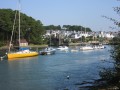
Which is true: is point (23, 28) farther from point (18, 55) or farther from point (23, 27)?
point (18, 55)

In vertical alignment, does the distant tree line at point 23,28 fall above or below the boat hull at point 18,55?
above

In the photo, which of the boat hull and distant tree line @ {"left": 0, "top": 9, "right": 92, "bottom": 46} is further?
distant tree line @ {"left": 0, "top": 9, "right": 92, "bottom": 46}

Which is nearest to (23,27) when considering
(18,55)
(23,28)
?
(23,28)

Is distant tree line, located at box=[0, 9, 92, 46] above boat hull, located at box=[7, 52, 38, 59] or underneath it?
above

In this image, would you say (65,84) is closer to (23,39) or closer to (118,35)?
(118,35)

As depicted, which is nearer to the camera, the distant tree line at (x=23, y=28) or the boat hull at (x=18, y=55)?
the boat hull at (x=18, y=55)

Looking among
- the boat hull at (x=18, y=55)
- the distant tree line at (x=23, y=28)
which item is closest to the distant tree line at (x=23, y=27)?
the distant tree line at (x=23, y=28)

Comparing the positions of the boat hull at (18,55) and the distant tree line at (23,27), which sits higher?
the distant tree line at (23,27)

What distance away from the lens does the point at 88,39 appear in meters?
193

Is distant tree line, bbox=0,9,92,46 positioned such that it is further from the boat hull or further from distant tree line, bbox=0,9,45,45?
Result: the boat hull

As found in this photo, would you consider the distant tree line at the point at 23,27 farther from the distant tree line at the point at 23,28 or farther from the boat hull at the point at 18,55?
the boat hull at the point at 18,55

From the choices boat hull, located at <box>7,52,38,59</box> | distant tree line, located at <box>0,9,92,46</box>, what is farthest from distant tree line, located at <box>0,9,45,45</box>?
boat hull, located at <box>7,52,38,59</box>

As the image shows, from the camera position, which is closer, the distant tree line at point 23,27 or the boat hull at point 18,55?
the boat hull at point 18,55

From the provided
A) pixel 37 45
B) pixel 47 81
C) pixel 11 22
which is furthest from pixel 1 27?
pixel 47 81
